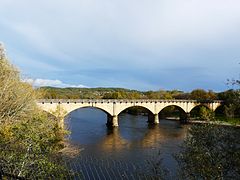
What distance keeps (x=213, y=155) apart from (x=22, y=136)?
28.7ft

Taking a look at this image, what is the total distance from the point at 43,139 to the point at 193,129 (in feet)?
23.6

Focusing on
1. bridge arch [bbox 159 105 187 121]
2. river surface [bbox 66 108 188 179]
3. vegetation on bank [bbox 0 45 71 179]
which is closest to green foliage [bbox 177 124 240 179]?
vegetation on bank [bbox 0 45 71 179]

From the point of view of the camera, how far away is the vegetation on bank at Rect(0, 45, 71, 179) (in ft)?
37.8

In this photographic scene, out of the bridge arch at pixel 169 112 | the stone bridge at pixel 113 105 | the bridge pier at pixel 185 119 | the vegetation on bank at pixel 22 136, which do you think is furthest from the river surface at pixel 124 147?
the bridge arch at pixel 169 112

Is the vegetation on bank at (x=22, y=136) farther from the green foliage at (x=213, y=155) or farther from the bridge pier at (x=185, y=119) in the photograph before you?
the bridge pier at (x=185, y=119)

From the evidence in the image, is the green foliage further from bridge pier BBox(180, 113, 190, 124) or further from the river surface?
bridge pier BBox(180, 113, 190, 124)

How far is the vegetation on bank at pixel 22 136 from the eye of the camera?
1152 cm

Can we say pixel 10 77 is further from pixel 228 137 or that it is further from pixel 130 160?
pixel 228 137

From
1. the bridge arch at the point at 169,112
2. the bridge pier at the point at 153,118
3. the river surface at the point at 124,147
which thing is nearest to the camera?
the river surface at the point at 124,147

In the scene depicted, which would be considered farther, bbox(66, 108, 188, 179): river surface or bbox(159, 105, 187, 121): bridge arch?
bbox(159, 105, 187, 121): bridge arch

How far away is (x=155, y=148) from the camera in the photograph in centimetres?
3984

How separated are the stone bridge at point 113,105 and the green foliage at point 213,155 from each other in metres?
32.3

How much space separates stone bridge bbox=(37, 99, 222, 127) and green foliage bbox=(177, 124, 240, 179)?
32.3m

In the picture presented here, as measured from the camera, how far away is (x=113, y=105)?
6625cm
